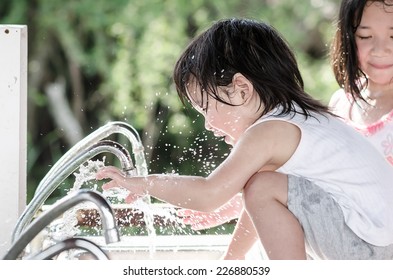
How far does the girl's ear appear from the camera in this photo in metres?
2.15

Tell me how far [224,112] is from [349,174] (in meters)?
0.30

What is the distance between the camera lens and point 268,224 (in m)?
1.99

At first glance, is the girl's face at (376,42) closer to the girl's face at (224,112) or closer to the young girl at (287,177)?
the young girl at (287,177)

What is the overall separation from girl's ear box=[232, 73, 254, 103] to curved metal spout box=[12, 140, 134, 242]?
0.30 metres

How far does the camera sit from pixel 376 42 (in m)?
2.48

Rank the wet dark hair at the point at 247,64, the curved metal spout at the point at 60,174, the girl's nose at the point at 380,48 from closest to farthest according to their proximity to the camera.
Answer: the curved metal spout at the point at 60,174, the wet dark hair at the point at 247,64, the girl's nose at the point at 380,48

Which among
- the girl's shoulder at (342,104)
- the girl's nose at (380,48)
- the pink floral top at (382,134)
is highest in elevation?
the girl's nose at (380,48)

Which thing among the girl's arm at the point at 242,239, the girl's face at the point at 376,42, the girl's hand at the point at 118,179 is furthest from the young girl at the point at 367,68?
the girl's hand at the point at 118,179

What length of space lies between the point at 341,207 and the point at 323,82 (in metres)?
2.70

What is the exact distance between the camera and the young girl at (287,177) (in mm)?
2006

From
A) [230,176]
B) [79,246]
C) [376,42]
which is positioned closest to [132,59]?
[376,42]

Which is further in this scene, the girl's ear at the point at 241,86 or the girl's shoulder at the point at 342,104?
the girl's shoulder at the point at 342,104

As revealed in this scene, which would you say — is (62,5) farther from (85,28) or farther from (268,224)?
(268,224)

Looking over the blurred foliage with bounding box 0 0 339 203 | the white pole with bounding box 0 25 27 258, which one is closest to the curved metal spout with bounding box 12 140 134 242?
the white pole with bounding box 0 25 27 258
